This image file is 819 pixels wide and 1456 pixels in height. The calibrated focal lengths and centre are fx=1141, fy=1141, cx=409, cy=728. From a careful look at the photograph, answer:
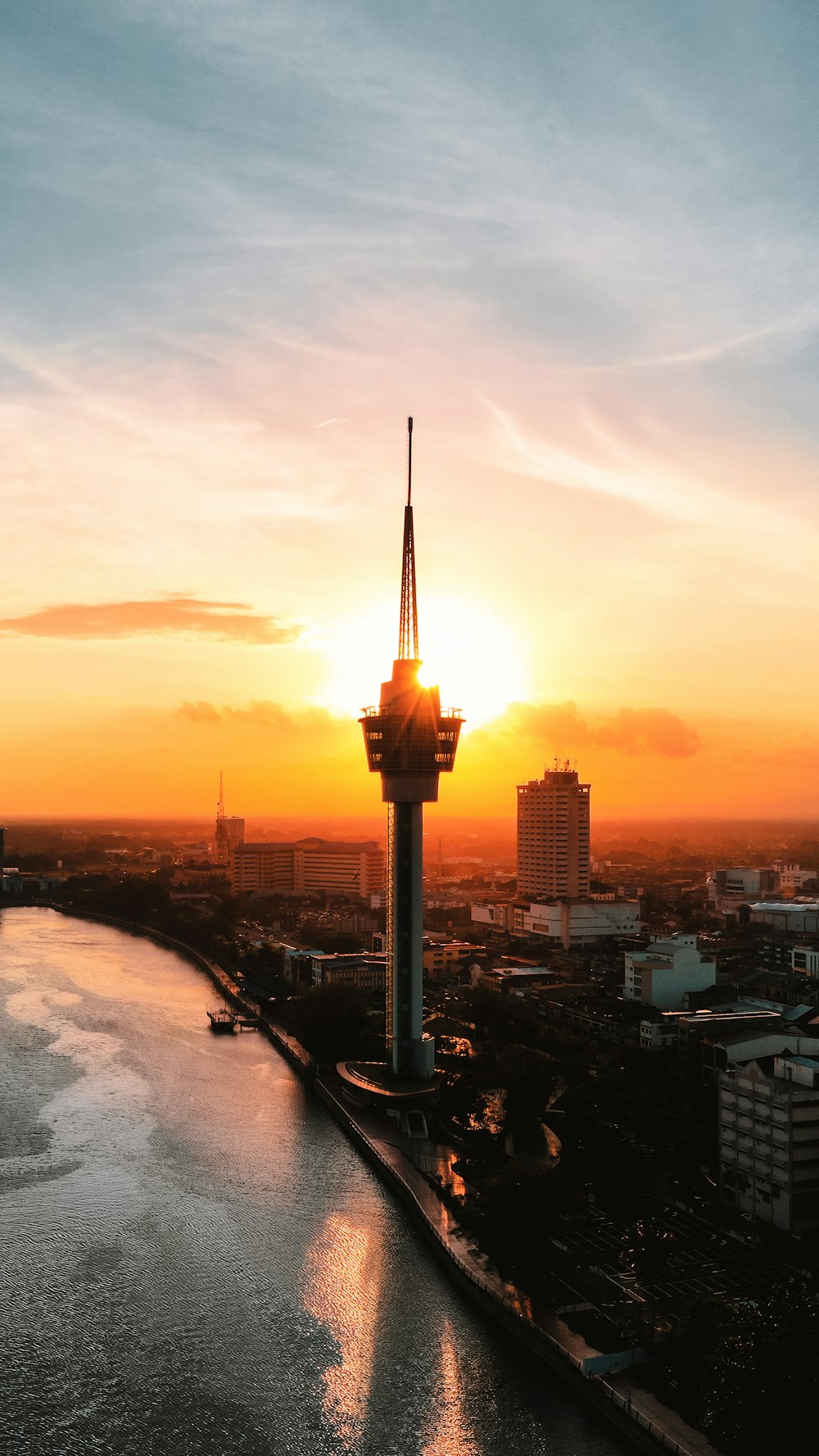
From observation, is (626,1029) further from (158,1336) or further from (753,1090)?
(158,1336)

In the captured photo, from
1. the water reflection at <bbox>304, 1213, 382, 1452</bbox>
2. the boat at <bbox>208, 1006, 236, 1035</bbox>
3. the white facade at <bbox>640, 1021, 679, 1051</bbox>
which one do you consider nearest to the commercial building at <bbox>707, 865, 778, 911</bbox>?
the boat at <bbox>208, 1006, 236, 1035</bbox>

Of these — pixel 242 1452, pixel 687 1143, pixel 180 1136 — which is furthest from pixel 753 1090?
pixel 180 1136

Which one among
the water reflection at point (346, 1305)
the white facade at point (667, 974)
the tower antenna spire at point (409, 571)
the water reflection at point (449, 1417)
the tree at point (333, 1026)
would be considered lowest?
the water reflection at point (449, 1417)

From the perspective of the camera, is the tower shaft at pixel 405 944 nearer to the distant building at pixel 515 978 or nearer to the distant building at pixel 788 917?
the distant building at pixel 515 978

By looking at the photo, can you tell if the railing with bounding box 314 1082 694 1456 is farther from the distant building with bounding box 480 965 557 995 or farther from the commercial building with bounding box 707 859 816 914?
the commercial building with bounding box 707 859 816 914

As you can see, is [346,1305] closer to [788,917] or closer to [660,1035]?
[660,1035]

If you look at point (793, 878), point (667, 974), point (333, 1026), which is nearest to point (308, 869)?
point (793, 878)

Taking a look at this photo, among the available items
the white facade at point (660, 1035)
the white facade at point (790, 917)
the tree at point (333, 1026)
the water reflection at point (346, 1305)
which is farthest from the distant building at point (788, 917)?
the water reflection at point (346, 1305)
